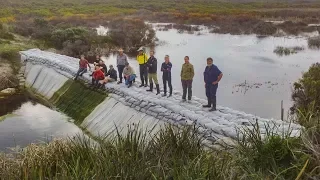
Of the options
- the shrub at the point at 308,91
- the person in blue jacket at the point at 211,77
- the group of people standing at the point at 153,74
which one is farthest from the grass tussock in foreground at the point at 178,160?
the shrub at the point at 308,91

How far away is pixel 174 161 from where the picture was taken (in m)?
7.88

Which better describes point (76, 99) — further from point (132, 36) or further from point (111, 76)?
point (132, 36)

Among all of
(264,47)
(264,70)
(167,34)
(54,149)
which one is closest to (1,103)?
(54,149)

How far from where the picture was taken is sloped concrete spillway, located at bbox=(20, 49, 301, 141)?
1252 cm

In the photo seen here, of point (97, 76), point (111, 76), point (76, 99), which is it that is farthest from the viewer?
point (76, 99)

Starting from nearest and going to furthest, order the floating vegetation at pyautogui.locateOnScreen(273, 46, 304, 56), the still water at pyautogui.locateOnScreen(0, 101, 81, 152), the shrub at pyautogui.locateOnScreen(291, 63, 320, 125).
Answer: the still water at pyautogui.locateOnScreen(0, 101, 81, 152), the shrub at pyautogui.locateOnScreen(291, 63, 320, 125), the floating vegetation at pyautogui.locateOnScreen(273, 46, 304, 56)

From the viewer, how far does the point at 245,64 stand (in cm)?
3297

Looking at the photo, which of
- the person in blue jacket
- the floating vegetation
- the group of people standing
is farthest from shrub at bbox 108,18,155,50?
the person in blue jacket

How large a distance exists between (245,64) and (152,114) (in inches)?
736

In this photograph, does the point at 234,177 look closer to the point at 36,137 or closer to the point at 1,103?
the point at 36,137

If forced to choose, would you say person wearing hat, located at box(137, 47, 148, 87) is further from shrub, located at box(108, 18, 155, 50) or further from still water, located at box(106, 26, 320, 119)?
shrub, located at box(108, 18, 155, 50)

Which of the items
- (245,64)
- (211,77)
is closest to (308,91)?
(211,77)

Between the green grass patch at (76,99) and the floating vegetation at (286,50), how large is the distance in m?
20.5

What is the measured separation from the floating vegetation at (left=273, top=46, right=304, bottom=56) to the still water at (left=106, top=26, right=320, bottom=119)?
0.60m
